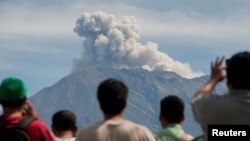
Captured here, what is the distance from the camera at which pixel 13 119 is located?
8.40 m

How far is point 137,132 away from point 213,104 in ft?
3.46

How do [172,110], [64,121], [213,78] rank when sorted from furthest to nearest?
[64,121]
[172,110]
[213,78]

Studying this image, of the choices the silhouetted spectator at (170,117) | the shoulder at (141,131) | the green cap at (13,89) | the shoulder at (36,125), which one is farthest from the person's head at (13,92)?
the silhouetted spectator at (170,117)

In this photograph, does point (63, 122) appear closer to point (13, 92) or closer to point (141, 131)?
point (13, 92)

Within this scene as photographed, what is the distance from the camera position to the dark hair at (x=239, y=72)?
25.3ft

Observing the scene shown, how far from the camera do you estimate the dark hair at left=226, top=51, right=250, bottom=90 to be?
771cm

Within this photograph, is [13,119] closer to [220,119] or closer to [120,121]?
[120,121]

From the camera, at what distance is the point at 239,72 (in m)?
7.74

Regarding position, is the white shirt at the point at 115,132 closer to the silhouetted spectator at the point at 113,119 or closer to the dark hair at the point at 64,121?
the silhouetted spectator at the point at 113,119

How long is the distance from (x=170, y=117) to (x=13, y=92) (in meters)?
3.04

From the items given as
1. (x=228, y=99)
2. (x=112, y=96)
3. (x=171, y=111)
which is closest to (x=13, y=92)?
(x=112, y=96)

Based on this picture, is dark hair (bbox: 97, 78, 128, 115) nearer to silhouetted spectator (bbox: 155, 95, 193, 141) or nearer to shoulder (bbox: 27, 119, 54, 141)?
shoulder (bbox: 27, 119, 54, 141)

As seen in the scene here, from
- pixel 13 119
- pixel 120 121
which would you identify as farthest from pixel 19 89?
pixel 120 121

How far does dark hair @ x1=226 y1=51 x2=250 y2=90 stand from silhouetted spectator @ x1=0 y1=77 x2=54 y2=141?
89.8 inches
